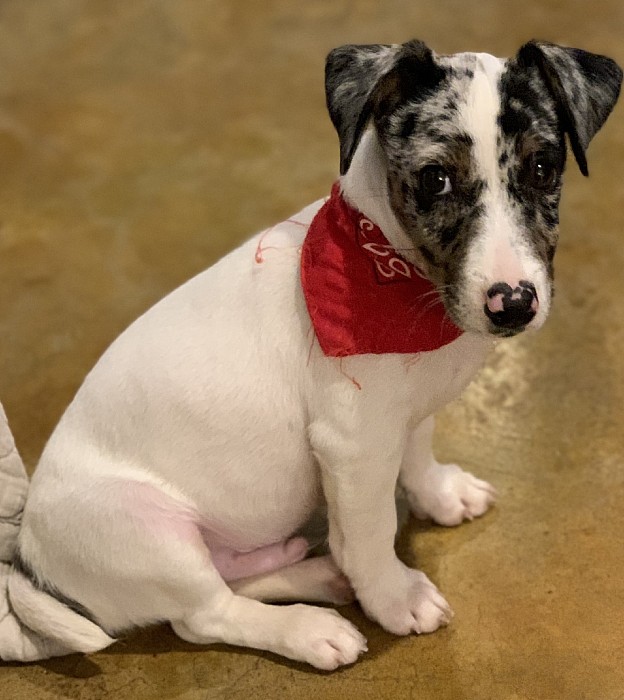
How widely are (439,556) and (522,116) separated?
56.8 inches

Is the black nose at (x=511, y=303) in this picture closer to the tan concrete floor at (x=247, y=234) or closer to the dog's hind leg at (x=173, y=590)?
the dog's hind leg at (x=173, y=590)

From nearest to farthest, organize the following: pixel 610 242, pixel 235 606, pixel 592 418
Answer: pixel 235 606 → pixel 592 418 → pixel 610 242

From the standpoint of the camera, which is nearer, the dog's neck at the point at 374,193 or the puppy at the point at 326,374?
the puppy at the point at 326,374

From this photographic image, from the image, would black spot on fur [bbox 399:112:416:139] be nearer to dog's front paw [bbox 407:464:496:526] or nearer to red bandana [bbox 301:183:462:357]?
red bandana [bbox 301:183:462:357]

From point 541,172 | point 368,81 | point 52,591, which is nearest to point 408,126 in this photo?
point 368,81

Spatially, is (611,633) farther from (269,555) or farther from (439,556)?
(269,555)

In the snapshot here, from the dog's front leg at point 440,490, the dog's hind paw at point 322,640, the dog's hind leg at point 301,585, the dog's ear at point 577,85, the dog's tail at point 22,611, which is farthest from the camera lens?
the dog's front leg at point 440,490

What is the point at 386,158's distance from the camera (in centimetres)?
192

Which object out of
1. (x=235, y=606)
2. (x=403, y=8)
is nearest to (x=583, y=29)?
(x=403, y=8)

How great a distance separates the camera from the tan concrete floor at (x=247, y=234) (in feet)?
7.80

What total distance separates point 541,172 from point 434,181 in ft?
0.77

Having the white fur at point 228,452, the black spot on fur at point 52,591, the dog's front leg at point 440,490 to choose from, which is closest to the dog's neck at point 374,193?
the white fur at point 228,452

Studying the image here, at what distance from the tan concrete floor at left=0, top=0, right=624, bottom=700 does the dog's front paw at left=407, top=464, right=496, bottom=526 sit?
0.19ft

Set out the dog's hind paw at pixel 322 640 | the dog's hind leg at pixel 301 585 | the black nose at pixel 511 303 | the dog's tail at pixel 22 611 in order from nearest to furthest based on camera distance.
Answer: the black nose at pixel 511 303, the dog's tail at pixel 22 611, the dog's hind paw at pixel 322 640, the dog's hind leg at pixel 301 585
